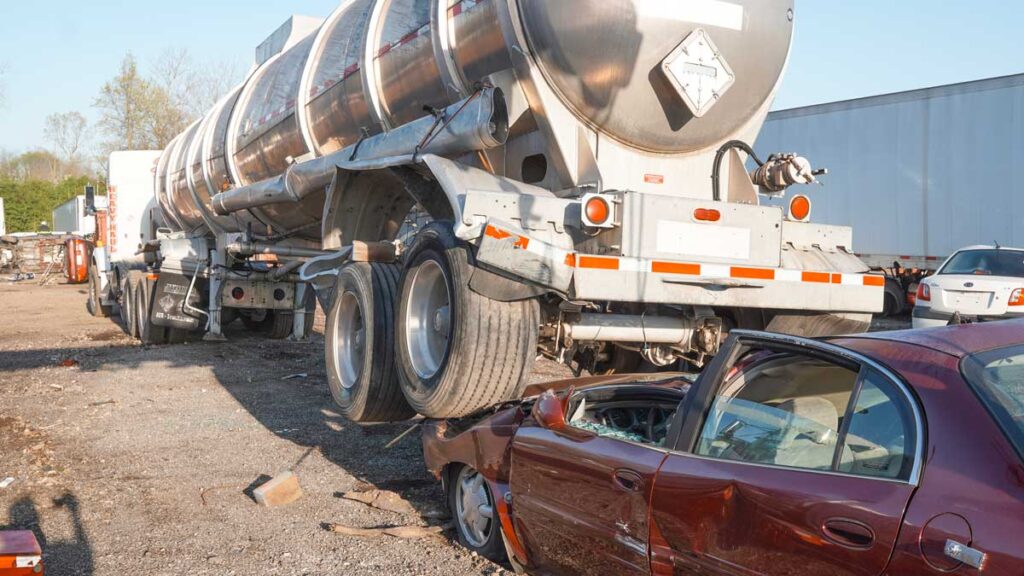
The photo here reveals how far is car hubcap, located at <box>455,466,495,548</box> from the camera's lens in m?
4.55

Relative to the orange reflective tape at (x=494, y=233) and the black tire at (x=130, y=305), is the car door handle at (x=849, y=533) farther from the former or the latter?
the black tire at (x=130, y=305)

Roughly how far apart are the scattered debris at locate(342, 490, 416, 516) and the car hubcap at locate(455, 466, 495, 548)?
59cm

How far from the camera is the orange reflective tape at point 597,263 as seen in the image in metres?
5.05

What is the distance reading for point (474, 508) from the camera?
4664 mm

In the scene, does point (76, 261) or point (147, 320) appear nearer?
point (147, 320)

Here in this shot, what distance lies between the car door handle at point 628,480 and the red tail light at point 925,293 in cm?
975

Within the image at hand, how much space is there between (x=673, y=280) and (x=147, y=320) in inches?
419

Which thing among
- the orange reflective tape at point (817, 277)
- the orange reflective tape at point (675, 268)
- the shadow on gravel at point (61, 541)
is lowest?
the shadow on gravel at point (61, 541)

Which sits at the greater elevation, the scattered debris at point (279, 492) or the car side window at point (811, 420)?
the car side window at point (811, 420)

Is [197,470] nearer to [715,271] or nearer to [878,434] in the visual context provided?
[715,271]

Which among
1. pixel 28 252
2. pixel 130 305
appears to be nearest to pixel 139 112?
pixel 28 252

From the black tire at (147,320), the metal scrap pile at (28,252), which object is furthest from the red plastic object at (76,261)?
the black tire at (147,320)

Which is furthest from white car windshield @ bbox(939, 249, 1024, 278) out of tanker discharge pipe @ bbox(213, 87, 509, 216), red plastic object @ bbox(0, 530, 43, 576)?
red plastic object @ bbox(0, 530, 43, 576)

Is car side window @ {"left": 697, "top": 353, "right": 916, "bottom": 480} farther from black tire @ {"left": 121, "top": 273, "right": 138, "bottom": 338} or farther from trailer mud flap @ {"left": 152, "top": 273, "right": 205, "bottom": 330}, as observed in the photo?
black tire @ {"left": 121, "top": 273, "right": 138, "bottom": 338}
